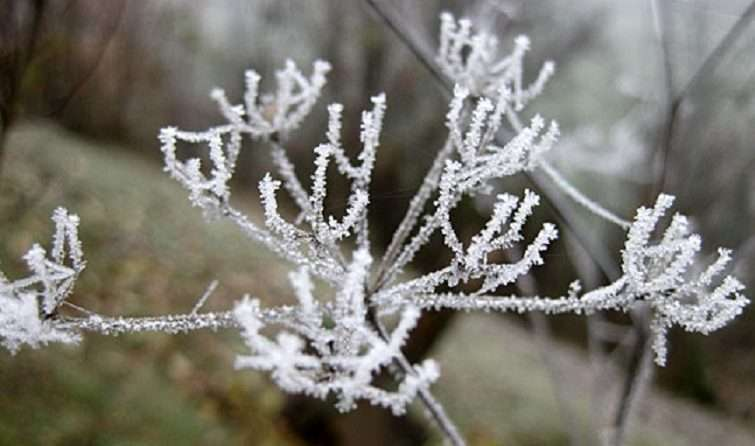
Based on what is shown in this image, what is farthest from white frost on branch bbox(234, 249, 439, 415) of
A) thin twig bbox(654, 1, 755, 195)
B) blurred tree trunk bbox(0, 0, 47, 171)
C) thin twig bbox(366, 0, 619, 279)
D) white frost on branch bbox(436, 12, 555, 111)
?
blurred tree trunk bbox(0, 0, 47, 171)

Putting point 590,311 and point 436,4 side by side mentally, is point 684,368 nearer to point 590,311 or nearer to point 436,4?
point 436,4

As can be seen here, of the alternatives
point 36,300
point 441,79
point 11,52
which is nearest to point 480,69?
point 441,79

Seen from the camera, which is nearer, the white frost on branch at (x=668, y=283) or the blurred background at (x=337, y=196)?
the white frost on branch at (x=668, y=283)

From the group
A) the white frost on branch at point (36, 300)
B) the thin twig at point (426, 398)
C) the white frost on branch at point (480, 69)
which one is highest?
the white frost on branch at point (480, 69)

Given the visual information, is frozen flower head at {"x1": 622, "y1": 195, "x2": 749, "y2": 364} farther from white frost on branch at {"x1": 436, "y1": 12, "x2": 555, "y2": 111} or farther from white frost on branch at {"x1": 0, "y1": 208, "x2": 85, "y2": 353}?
white frost on branch at {"x1": 0, "y1": 208, "x2": 85, "y2": 353}

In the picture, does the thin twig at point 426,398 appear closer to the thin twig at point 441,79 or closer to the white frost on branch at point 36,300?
the white frost on branch at point 36,300

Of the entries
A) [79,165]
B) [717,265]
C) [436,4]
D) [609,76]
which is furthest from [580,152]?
[717,265]

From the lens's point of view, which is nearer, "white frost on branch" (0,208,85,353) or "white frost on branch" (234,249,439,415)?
"white frost on branch" (234,249,439,415)

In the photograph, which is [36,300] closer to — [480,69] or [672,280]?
[672,280]

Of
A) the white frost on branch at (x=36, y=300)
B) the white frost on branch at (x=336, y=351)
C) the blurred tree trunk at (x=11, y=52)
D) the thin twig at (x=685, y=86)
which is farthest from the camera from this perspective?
the blurred tree trunk at (x=11, y=52)

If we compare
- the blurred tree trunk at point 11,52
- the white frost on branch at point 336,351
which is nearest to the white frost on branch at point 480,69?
the white frost on branch at point 336,351
